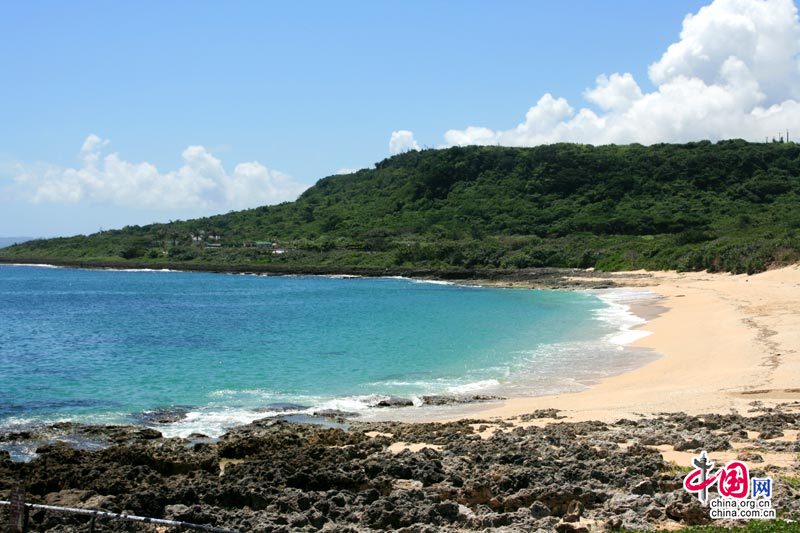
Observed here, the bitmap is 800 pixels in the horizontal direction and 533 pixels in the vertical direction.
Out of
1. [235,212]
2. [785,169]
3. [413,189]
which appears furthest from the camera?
[235,212]

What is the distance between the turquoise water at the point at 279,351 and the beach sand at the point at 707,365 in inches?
→ 89.2

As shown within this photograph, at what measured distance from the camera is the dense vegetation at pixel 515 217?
313 ft

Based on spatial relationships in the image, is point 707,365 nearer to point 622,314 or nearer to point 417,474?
point 417,474

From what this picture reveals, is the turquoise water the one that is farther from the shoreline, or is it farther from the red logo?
→ the red logo

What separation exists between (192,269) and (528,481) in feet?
369

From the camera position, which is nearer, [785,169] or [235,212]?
[785,169]

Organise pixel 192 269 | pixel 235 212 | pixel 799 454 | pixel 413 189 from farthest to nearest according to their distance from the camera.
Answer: pixel 235 212 < pixel 413 189 < pixel 192 269 < pixel 799 454

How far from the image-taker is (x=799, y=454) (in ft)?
40.8

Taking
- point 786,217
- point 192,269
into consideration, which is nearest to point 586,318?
point 786,217

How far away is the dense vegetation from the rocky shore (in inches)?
2370

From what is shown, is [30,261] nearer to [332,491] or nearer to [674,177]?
[674,177]

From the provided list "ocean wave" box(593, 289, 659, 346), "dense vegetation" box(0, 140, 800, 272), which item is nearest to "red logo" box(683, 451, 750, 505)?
"ocean wave" box(593, 289, 659, 346)

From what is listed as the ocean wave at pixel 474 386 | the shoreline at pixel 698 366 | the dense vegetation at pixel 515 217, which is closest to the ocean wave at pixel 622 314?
the shoreline at pixel 698 366

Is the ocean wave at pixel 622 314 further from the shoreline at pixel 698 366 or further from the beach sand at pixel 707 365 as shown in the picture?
the beach sand at pixel 707 365
